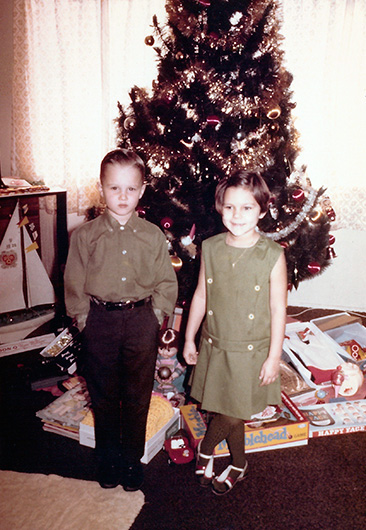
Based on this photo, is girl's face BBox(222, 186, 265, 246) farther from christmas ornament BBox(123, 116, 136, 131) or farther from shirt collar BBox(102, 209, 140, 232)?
christmas ornament BBox(123, 116, 136, 131)

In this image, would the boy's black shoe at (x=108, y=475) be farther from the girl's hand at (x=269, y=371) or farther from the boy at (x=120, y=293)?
the girl's hand at (x=269, y=371)

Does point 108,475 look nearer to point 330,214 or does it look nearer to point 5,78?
point 330,214

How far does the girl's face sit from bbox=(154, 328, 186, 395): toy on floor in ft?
3.51

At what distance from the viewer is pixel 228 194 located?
152 cm

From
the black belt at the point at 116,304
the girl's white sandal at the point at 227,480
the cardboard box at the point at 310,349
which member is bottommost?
the girl's white sandal at the point at 227,480

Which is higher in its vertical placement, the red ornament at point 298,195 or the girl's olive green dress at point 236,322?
the red ornament at point 298,195

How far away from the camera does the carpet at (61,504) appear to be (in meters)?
1.57

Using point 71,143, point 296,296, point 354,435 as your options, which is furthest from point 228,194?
point 296,296

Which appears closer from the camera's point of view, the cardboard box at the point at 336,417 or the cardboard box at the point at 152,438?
the cardboard box at the point at 152,438

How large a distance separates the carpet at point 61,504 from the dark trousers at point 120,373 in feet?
0.46

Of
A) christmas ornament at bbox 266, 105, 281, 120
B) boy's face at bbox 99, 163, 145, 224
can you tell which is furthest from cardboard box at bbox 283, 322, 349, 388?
boy's face at bbox 99, 163, 145, 224

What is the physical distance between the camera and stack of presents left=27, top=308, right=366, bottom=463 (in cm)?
196

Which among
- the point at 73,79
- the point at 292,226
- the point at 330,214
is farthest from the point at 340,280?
the point at 73,79

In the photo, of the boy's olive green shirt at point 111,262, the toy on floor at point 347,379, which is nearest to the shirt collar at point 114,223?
the boy's olive green shirt at point 111,262
